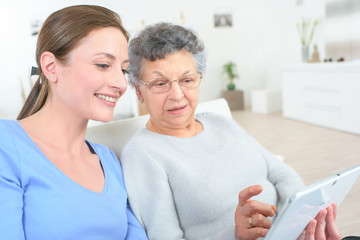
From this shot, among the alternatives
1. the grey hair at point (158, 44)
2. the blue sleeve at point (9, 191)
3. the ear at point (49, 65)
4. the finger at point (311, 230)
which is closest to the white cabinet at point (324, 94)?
the grey hair at point (158, 44)

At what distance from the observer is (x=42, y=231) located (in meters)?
0.94

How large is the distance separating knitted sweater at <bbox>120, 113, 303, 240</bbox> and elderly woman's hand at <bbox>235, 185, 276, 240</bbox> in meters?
0.07

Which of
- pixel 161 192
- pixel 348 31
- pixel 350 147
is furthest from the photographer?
pixel 348 31

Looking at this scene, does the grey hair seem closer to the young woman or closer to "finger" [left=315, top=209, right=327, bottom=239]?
the young woman

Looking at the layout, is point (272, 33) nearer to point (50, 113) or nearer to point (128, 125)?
point (128, 125)

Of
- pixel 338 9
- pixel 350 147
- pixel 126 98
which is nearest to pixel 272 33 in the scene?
pixel 338 9

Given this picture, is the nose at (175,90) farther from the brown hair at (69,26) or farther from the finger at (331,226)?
the finger at (331,226)

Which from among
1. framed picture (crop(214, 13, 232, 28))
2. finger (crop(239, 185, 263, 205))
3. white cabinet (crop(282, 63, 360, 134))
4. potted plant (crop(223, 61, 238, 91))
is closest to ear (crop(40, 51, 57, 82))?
finger (crop(239, 185, 263, 205))

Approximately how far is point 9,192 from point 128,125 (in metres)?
0.76

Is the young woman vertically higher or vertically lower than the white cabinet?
higher

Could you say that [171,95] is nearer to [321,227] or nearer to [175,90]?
[175,90]

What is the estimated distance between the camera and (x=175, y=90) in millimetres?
1366

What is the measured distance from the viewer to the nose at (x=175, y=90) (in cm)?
137

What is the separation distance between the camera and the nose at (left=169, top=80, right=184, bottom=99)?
137cm
